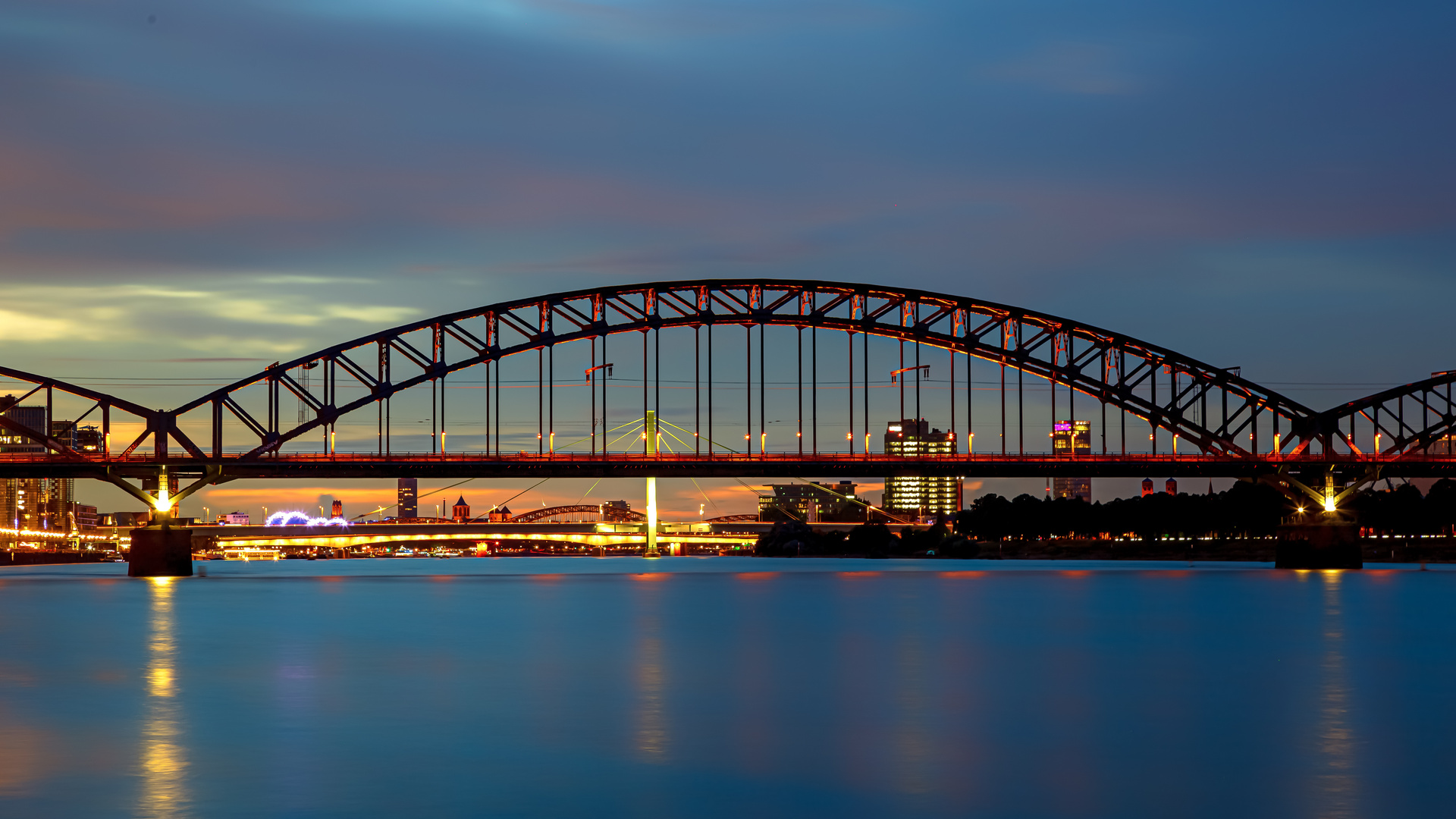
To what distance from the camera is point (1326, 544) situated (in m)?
106

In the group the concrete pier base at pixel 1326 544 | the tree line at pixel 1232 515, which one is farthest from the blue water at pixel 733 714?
the tree line at pixel 1232 515

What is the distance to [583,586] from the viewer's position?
94.5 metres

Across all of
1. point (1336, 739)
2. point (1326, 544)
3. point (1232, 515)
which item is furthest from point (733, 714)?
point (1232, 515)

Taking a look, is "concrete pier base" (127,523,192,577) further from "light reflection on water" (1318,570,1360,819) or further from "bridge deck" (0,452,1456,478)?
"light reflection on water" (1318,570,1360,819)

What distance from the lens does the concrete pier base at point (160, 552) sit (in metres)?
101

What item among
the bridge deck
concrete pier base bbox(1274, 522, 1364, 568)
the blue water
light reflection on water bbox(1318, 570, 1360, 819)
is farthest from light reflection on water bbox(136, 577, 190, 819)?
concrete pier base bbox(1274, 522, 1364, 568)

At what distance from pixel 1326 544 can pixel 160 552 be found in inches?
3079

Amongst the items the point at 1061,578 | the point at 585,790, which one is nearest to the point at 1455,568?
the point at 1061,578

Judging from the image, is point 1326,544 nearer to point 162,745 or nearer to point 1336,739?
point 1336,739

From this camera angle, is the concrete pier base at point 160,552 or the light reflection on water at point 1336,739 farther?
the concrete pier base at point 160,552

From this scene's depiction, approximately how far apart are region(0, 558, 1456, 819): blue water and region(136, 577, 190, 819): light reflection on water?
0.27 ft

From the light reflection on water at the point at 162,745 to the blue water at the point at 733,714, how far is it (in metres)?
0.08

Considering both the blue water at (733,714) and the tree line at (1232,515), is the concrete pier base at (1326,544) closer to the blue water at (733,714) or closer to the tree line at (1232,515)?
the tree line at (1232,515)

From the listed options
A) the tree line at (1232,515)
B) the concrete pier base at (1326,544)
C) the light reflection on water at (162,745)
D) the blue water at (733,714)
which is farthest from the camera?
the tree line at (1232,515)
